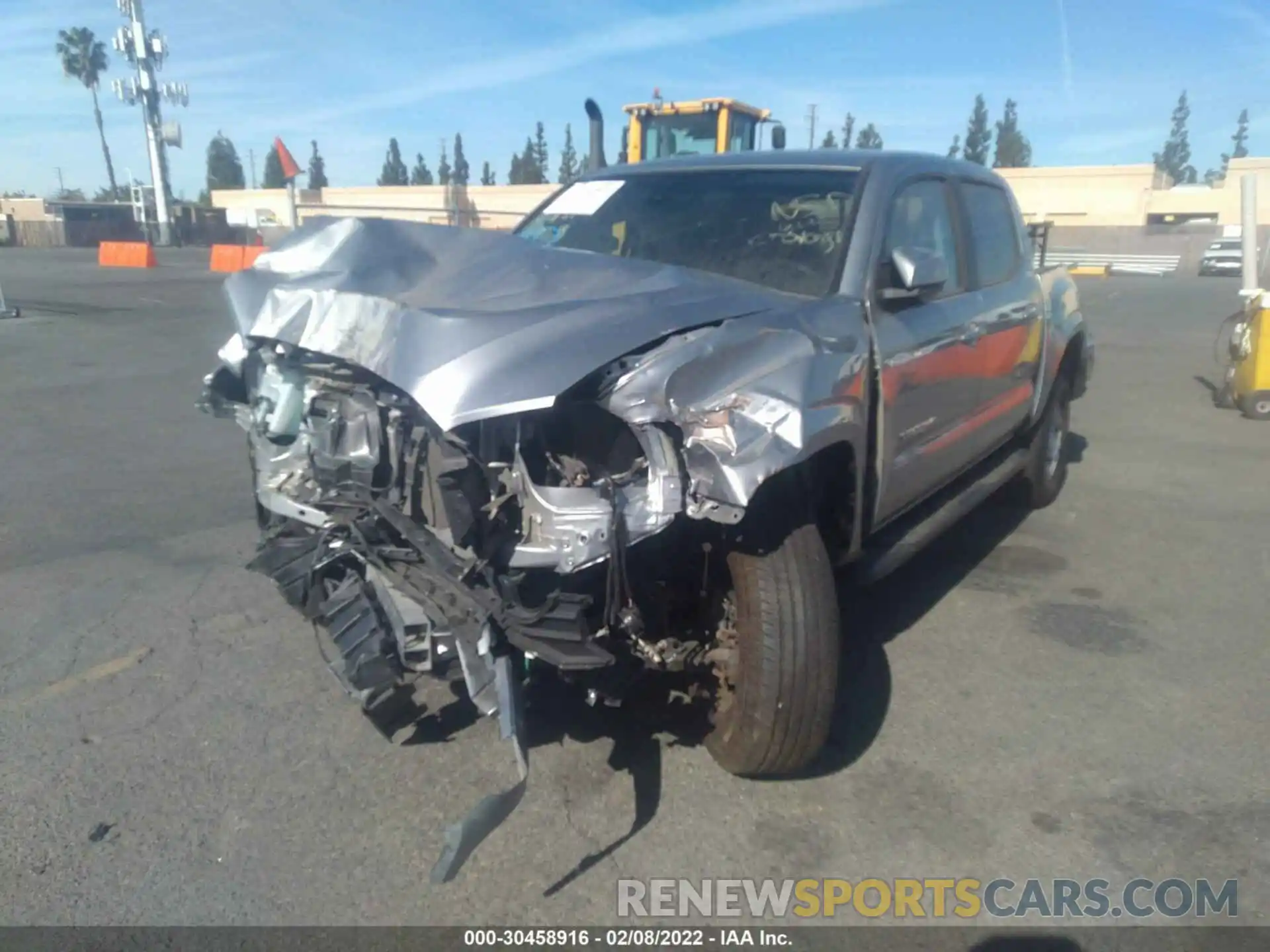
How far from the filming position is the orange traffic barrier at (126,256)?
2817 cm

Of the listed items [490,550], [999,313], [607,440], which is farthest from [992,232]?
[490,550]

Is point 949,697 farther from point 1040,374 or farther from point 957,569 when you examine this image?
point 1040,374

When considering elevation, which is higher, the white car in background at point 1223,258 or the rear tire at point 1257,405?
the white car in background at point 1223,258

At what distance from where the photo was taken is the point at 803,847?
109 inches

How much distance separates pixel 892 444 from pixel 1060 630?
1.44 metres

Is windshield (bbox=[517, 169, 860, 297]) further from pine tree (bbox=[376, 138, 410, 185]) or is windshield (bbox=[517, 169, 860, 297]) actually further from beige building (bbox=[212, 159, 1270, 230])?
pine tree (bbox=[376, 138, 410, 185])

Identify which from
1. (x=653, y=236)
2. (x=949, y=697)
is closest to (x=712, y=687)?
(x=949, y=697)

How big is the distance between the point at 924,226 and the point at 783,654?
7.34 ft

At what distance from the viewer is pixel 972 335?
13.8 ft

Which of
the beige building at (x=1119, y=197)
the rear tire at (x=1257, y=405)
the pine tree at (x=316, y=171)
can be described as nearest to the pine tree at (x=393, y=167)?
the pine tree at (x=316, y=171)

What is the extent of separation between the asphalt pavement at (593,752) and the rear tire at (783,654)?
0.25 metres

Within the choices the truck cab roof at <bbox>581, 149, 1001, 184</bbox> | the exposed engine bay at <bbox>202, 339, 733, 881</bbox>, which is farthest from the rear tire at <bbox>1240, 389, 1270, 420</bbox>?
the exposed engine bay at <bbox>202, 339, 733, 881</bbox>

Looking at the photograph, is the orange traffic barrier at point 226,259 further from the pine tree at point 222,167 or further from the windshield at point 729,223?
the pine tree at point 222,167

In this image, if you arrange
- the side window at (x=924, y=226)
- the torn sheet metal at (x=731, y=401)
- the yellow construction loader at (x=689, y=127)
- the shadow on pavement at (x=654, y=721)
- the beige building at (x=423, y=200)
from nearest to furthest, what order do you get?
the torn sheet metal at (x=731, y=401)
the shadow on pavement at (x=654, y=721)
the side window at (x=924, y=226)
the yellow construction loader at (x=689, y=127)
the beige building at (x=423, y=200)
